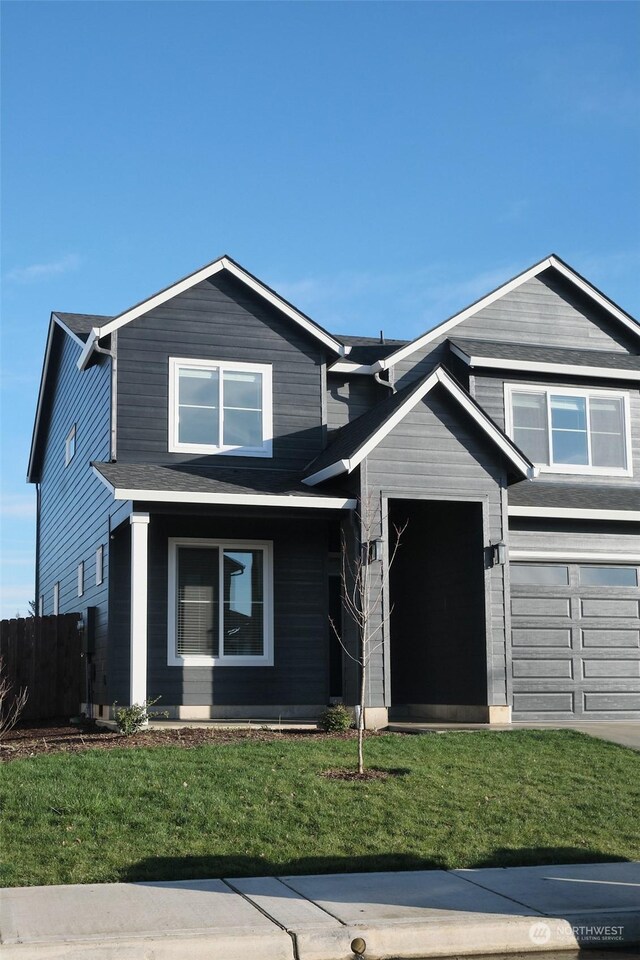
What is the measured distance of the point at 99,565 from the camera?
18359 millimetres

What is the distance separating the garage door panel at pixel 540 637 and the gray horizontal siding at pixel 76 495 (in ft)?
21.4

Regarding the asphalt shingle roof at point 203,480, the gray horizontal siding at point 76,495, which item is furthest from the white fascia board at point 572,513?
the gray horizontal siding at point 76,495

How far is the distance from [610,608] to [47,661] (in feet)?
32.3

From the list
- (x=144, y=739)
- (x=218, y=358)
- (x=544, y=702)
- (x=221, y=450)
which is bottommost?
(x=144, y=739)

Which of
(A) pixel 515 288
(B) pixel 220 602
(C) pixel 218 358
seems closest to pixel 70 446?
(C) pixel 218 358

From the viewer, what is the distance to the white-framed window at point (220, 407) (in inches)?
683

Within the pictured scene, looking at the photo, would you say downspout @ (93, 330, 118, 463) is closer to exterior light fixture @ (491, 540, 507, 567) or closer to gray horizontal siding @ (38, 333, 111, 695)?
gray horizontal siding @ (38, 333, 111, 695)

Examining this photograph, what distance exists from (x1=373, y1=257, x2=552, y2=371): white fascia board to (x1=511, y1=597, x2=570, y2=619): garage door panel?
4.65 meters

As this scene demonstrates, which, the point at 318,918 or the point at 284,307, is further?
the point at 284,307

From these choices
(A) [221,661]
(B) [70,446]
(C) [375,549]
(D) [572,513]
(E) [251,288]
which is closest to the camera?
(C) [375,549]

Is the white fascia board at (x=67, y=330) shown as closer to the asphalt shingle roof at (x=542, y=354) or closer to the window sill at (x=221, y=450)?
the window sill at (x=221, y=450)

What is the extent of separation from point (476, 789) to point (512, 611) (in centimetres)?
639

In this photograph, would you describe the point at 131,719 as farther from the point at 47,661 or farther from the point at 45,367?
the point at 45,367

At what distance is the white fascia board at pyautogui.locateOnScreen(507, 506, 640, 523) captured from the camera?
55.7ft
